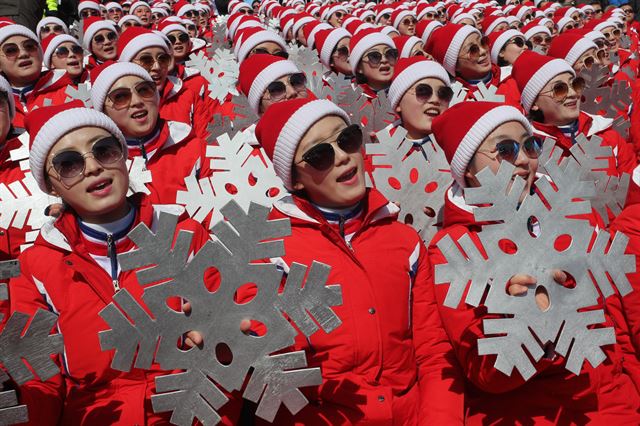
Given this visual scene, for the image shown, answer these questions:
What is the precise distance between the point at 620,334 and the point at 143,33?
604 cm

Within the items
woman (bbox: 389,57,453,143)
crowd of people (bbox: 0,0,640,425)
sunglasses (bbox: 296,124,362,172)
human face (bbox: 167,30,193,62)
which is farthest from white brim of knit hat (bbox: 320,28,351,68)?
sunglasses (bbox: 296,124,362,172)

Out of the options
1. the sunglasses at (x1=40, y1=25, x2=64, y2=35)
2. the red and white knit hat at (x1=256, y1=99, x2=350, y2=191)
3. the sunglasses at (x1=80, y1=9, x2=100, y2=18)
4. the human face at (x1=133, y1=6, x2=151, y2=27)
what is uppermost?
the red and white knit hat at (x1=256, y1=99, x2=350, y2=191)

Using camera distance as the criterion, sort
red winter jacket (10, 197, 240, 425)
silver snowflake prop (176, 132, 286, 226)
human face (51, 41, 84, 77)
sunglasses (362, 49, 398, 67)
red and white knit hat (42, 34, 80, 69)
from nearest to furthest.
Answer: red winter jacket (10, 197, 240, 425)
silver snowflake prop (176, 132, 286, 226)
sunglasses (362, 49, 398, 67)
human face (51, 41, 84, 77)
red and white knit hat (42, 34, 80, 69)

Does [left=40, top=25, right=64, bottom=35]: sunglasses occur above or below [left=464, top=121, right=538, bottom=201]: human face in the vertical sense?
below

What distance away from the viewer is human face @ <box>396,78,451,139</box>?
473 centimetres

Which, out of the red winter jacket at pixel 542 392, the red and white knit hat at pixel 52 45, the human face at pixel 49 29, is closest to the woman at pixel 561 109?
the red winter jacket at pixel 542 392

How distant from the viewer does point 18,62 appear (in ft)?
22.3

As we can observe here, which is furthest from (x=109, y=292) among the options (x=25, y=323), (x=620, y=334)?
(x=620, y=334)

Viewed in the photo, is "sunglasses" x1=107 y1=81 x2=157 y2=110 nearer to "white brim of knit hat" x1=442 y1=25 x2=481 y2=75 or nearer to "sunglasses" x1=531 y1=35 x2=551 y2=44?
"white brim of knit hat" x1=442 y1=25 x2=481 y2=75

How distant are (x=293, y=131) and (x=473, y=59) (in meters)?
5.10

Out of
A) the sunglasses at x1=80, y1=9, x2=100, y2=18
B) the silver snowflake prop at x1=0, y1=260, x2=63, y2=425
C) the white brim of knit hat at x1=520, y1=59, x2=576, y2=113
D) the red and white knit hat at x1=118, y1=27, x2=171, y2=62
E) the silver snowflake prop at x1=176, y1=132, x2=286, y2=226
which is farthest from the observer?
the sunglasses at x1=80, y1=9, x2=100, y2=18

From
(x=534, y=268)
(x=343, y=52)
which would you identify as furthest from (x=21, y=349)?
(x=343, y=52)

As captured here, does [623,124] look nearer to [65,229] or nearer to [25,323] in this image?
[65,229]

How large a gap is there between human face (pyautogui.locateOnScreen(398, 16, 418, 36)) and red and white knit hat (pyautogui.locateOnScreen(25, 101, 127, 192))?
10203 millimetres
